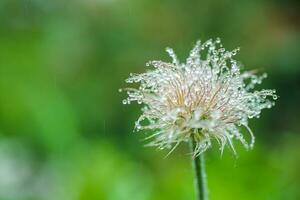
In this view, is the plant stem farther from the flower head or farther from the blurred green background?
the blurred green background

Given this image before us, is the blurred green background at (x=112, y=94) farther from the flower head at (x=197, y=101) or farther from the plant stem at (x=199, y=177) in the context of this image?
the plant stem at (x=199, y=177)

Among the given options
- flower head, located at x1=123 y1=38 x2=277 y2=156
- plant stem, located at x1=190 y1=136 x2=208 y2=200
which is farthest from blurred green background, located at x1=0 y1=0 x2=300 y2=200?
plant stem, located at x1=190 y1=136 x2=208 y2=200

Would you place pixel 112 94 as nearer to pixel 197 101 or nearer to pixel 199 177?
pixel 197 101

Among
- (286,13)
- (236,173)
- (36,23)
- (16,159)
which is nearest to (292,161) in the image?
(236,173)

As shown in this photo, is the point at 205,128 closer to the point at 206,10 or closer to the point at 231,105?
the point at 231,105

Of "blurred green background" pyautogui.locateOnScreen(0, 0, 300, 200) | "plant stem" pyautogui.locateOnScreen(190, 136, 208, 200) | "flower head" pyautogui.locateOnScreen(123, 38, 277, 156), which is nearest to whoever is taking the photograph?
"plant stem" pyautogui.locateOnScreen(190, 136, 208, 200)

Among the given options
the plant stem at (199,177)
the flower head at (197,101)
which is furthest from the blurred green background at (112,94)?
the plant stem at (199,177)

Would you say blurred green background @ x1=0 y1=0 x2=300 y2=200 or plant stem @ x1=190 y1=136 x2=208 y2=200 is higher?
blurred green background @ x1=0 y1=0 x2=300 y2=200
